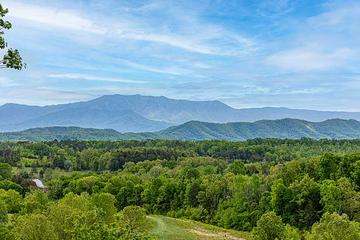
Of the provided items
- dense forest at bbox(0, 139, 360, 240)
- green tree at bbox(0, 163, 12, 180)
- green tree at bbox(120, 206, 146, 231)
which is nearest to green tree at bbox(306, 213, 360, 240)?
dense forest at bbox(0, 139, 360, 240)

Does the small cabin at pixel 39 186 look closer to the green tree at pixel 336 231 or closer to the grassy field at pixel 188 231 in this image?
the grassy field at pixel 188 231

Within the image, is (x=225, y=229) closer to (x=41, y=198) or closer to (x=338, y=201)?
(x=338, y=201)

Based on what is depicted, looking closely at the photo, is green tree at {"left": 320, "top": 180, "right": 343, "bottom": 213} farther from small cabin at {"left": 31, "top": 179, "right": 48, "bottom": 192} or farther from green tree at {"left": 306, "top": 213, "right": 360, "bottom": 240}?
small cabin at {"left": 31, "top": 179, "right": 48, "bottom": 192}

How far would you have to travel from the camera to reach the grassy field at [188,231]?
80.0 m

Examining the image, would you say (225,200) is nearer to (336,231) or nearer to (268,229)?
(268,229)

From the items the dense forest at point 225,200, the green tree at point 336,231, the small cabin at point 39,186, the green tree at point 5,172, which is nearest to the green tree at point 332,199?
the dense forest at point 225,200

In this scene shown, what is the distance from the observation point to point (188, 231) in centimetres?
8675

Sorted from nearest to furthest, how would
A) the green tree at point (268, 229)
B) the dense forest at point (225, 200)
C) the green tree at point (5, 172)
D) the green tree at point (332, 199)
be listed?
the dense forest at point (225, 200) < the green tree at point (268, 229) < the green tree at point (332, 199) < the green tree at point (5, 172)

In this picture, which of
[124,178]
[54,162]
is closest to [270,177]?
[124,178]

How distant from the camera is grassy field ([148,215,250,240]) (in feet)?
262

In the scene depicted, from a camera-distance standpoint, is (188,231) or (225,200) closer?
(188,231)

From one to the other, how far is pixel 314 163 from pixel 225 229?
26223 millimetres

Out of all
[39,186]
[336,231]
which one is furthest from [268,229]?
[39,186]

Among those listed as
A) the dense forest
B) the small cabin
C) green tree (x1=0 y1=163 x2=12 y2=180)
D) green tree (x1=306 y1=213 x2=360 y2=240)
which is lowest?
the small cabin
